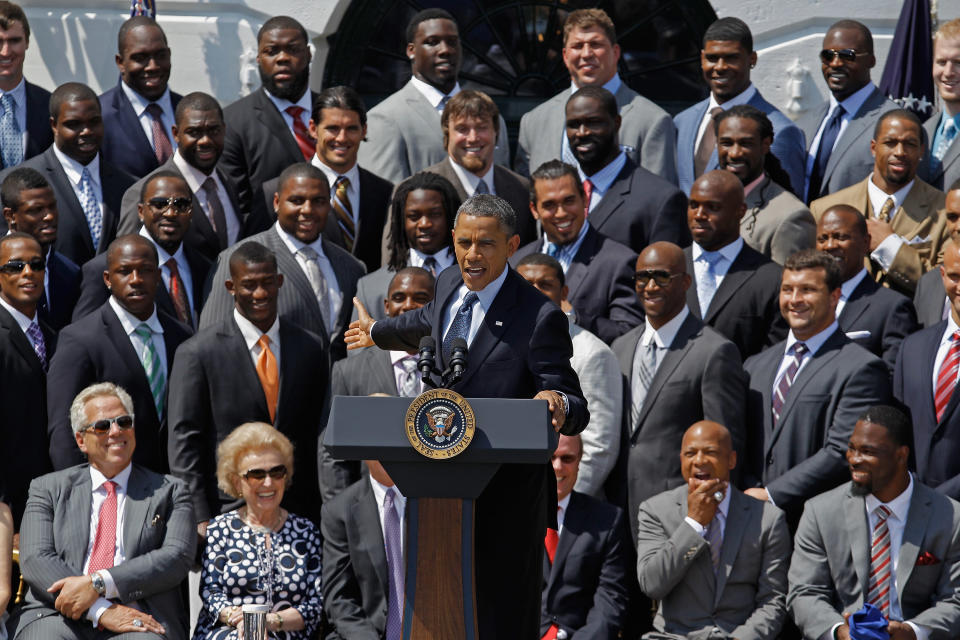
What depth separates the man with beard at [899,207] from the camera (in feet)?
28.6

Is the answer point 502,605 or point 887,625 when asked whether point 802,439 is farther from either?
point 502,605

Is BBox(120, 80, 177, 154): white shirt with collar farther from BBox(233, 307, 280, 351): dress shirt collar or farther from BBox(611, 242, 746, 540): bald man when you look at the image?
BBox(611, 242, 746, 540): bald man

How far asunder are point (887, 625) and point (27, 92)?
5328mm

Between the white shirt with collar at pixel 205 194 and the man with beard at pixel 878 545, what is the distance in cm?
334

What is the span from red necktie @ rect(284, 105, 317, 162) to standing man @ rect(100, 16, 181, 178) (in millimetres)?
667

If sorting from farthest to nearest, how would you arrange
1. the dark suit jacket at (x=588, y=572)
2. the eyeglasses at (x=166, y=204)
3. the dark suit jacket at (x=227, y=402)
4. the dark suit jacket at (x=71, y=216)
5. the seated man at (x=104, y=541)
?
the dark suit jacket at (x=71, y=216), the eyeglasses at (x=166, y=204), the dark suit jacket at (x=227, y=402), the dark suit jacket at (x=588, y=572), the seated man at (x=104, y=541)

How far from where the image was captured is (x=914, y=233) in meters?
8.84

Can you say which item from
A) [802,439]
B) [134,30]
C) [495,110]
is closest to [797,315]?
[802,439]

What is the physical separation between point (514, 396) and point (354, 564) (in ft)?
7.61

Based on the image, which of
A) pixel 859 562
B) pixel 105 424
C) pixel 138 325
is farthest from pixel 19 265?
pixel 859 562

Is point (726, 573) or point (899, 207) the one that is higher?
point (899, 207)

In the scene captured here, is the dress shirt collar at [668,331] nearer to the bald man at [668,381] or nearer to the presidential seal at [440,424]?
the bald man at [668,381]

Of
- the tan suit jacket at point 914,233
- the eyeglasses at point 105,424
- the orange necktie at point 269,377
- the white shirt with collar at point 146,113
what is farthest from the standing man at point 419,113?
the eyeglasses at point 105,424

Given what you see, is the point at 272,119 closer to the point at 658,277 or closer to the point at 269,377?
the point at 269,377
